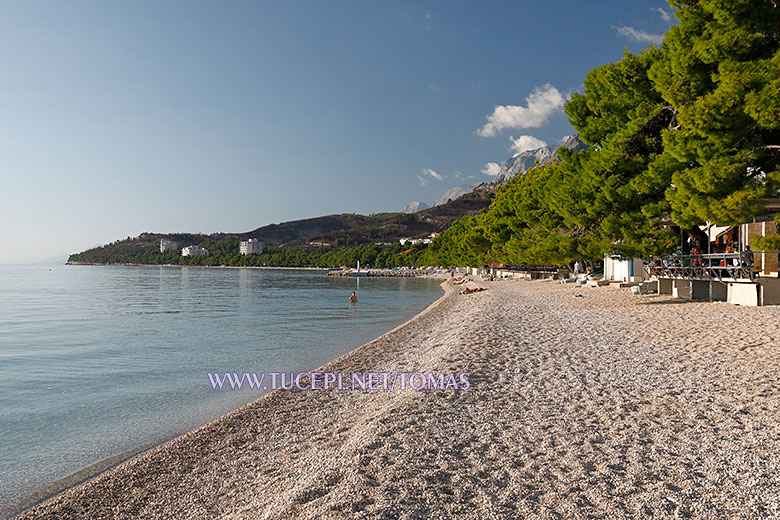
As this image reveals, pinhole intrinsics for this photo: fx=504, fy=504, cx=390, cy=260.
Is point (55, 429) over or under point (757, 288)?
under

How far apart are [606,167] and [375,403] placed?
1556cm

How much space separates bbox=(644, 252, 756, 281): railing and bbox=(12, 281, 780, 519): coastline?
6337mm

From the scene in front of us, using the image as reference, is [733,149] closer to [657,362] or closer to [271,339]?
[657,362]

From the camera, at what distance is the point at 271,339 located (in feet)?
57.2

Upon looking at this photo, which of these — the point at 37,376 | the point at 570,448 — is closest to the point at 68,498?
the point at 570,448

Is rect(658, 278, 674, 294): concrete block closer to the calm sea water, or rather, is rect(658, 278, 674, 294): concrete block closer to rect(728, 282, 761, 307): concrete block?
rect(728, 282, 761, 307): concrete block

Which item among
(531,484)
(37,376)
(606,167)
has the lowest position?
(37,376)

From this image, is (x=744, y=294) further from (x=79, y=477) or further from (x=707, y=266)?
(x=79, y=477)

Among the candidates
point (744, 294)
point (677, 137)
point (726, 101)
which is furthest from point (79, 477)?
→ point (744, 294)

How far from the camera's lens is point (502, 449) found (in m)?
4.95

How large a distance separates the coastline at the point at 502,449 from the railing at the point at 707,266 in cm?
634

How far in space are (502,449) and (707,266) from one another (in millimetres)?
14865

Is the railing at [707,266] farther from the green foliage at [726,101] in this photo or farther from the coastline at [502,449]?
the coastline at [502,449]

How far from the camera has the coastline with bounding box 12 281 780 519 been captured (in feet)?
12.8
